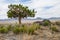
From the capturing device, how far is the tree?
1252 inches

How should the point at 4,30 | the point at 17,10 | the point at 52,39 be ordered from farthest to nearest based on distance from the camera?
1. the point at 17,10
2. the point at 4,30
3. the point at 52,39

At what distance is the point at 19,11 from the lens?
31875 millimetres

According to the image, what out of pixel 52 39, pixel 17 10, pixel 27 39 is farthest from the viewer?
pixel 17 10

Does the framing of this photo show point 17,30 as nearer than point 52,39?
No

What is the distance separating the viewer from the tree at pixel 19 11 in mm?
31802

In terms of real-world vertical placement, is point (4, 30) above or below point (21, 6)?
below

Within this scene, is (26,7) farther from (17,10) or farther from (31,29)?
(31,29)

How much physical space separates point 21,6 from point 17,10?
975 mm

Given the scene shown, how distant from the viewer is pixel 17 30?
71.1ft

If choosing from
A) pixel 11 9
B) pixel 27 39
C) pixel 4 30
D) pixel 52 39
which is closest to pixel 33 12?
pixel 11 9

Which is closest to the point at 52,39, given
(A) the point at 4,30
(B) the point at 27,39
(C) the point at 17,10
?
(B) the point at 27,39

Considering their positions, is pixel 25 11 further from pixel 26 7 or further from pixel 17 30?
pixel 17 30

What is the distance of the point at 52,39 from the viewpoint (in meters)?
17.2

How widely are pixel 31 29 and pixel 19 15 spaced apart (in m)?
12.0
